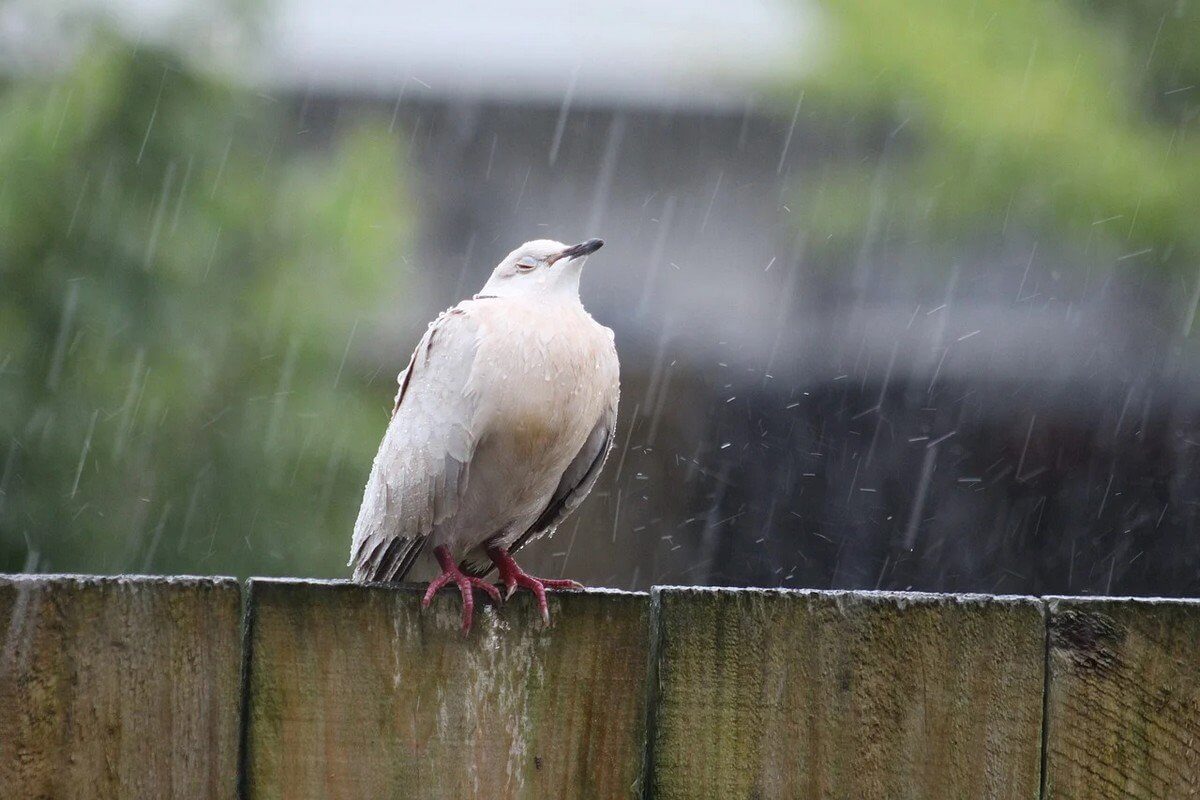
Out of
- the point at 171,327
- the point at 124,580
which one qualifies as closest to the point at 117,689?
the point at 124,580

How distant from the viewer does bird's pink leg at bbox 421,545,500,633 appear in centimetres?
170

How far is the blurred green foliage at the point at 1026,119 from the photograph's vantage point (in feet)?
26.0

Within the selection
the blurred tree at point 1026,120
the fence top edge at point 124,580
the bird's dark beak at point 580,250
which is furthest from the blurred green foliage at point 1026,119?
the fence top edge at point 124,580

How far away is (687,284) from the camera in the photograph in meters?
10.4

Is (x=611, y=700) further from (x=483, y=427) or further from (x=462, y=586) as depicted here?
(x=483, y=427)

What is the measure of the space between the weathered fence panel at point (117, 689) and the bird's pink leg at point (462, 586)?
0.94 ft

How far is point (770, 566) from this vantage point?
27.7 feet

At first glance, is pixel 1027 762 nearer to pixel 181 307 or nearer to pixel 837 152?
pixel 181 307

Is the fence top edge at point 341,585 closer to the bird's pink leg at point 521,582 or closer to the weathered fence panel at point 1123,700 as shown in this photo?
the bird's pink leg at point 521,582

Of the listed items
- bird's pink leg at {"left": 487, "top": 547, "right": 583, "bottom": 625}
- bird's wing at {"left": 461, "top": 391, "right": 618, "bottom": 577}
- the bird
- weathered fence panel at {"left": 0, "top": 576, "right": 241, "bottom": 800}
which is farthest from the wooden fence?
bird's wing at {"left": 461, "top": 391, "right": 618, "bottom": 577}

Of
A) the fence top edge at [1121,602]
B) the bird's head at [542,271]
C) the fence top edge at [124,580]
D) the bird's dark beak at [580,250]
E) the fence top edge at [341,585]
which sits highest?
the bird's dark beak at [580,250]

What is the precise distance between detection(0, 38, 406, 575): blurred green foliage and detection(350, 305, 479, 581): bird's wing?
2864 mm

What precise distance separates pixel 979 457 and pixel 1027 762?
7.00 metres

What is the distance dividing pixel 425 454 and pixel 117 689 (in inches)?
56.2
